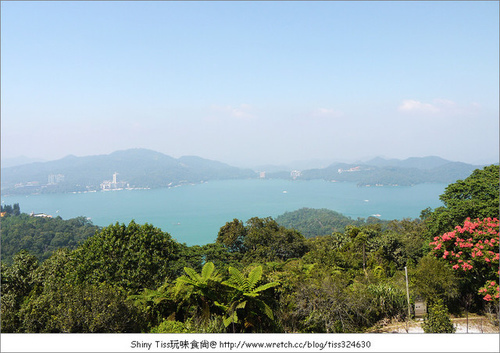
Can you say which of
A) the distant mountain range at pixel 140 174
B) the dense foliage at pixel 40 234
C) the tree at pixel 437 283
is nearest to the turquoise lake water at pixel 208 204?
the distant mountain range at pixel 140 174

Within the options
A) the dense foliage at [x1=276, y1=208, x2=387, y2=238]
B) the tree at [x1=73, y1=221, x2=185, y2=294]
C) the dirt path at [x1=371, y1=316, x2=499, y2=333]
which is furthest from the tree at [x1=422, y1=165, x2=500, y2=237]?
the dense foliage at [x1=276, y1=208, x2=387, y2=238]

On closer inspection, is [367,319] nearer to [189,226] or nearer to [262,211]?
[189,226]

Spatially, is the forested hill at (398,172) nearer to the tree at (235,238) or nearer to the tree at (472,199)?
the tree at (235,238)

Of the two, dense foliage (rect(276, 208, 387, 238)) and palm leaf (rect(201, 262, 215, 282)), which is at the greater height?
palm leaf (rect(201, 262, 215, 282))

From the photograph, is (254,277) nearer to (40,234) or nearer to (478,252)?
(478,252)

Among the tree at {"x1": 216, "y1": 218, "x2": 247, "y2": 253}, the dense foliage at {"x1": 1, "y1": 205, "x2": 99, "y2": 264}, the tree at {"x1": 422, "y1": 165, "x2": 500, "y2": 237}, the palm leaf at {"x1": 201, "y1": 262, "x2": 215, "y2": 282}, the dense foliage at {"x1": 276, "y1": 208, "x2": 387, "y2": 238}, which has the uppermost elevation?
the tree at {"x1": 422, "y1": 165, "x2": 500, "y2": 237}

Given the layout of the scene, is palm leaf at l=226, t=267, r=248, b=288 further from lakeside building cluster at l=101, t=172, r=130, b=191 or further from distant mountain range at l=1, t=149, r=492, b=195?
lakeside building cluster at l=101, t=172, r=130, b=191
